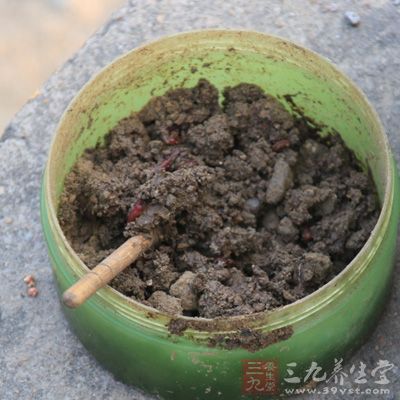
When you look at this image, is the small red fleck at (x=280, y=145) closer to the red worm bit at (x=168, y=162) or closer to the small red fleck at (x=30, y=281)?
the red worm bit at (x=168, y=162)

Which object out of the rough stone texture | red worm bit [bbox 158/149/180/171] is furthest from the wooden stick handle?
the rough stone texture

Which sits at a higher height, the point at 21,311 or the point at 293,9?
the point at 293,9

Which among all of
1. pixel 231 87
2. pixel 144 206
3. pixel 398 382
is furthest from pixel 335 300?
pixel 231 87

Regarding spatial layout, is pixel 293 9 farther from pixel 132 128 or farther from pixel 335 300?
pixel 335 300

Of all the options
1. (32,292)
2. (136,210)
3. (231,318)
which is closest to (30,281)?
(32,292)

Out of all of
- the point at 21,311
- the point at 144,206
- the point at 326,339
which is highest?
the point at 144,206

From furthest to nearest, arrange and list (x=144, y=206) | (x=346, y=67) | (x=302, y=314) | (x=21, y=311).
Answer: (x=346, y=67) < (x=21, y=311) < (x=144, y=206) < (x=302, y=314)
